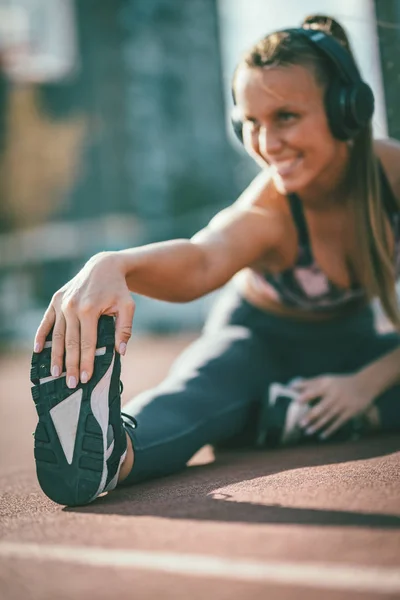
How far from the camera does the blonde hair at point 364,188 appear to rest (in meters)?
2.01

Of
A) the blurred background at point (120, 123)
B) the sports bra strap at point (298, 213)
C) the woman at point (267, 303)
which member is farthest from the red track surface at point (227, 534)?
the blurred background at point (120, 123)

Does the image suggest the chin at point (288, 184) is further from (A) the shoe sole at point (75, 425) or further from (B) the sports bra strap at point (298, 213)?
(A) the shoe sole at point (75, 425)

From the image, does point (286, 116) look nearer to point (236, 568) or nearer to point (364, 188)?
point (364, 188)

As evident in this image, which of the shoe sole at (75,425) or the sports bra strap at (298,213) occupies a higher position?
the sports bra strap at (298,213)

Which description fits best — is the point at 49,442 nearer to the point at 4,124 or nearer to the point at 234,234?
the point at 234,234

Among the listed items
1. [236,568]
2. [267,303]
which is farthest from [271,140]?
[236,568]

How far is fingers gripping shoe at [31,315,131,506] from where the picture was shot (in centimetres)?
164

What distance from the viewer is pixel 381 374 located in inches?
90.0

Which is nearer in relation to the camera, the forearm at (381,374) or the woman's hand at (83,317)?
the woman's hand at (83,317)

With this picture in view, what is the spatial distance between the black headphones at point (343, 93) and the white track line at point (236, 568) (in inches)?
44.3

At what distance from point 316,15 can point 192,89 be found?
973 inches

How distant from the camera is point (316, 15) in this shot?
2.23 meters

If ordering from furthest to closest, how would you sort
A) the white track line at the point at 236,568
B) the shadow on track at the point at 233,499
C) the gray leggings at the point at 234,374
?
the gray leggings at the point at 234,374 < the shadow on track at the point at 233,499 < the white track line at the point at 236,568

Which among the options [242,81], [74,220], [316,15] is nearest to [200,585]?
[242,81]
